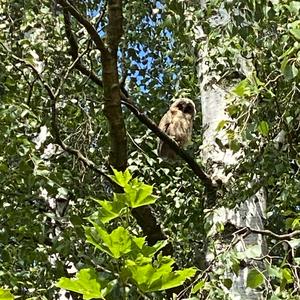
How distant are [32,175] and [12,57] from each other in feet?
1.59

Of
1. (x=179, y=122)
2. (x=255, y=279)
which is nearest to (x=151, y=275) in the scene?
(x=255, y=279)

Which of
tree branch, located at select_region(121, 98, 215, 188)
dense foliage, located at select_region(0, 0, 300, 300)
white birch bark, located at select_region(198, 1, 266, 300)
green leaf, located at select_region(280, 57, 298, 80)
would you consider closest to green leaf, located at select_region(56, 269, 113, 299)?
dense foliage, located at select_region(0, 0, 300, 300)

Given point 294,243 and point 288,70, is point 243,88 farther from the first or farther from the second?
point 294,243

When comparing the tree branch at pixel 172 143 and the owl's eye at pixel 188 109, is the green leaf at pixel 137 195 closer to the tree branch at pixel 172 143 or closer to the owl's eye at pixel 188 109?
the tree branch at pixel 172 143

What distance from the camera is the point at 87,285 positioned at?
1133mm

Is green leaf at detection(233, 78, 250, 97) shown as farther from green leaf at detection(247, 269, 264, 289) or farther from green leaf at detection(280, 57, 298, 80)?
green leaf at detection(247, 269, 264, 289)

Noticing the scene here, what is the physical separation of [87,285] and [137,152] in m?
2.55

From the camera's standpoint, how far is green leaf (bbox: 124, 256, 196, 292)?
3.80ft

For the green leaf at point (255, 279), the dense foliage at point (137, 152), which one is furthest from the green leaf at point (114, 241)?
the green leaf at point (255, 279)

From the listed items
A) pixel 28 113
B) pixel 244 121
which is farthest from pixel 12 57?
pixel 244 121

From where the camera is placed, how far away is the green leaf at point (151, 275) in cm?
116

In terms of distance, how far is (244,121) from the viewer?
6.97 feet

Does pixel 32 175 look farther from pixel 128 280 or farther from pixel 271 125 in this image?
pixel 128 280

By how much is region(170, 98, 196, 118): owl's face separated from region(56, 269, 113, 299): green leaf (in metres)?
3.16
